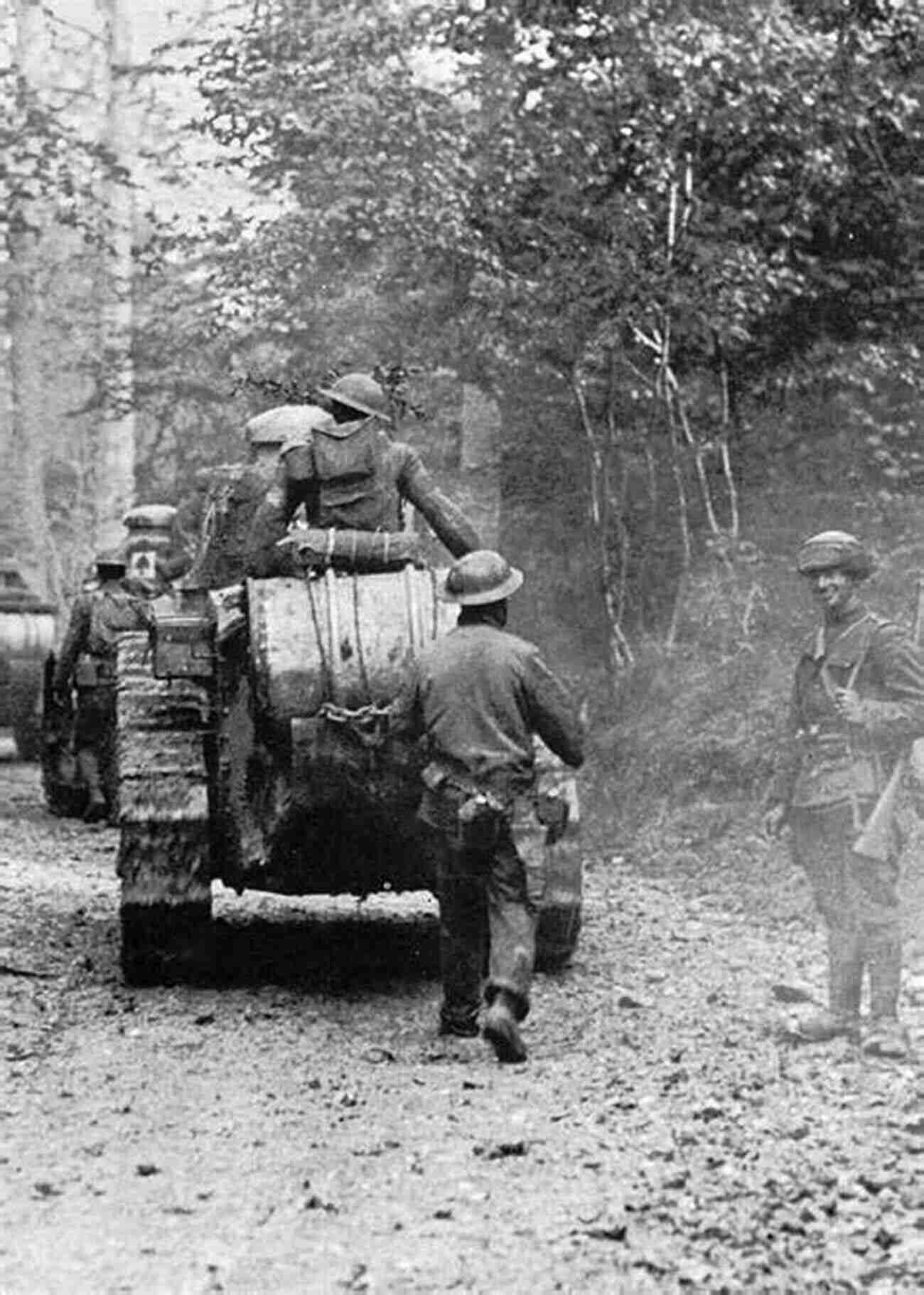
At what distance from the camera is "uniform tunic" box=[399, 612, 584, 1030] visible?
7625 millimetres

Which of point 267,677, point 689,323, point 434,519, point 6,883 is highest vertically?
point 689,323

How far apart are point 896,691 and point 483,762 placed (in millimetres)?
1494

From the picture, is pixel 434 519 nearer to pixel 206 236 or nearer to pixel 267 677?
pixel 267 677

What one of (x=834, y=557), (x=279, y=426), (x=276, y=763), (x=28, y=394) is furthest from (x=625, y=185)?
(x=28, y=394)

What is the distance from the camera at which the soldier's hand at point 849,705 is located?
24.8ft

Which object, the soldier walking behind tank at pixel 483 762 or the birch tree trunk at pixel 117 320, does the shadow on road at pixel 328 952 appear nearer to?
the soldier walking behind tank at pixel 483 762

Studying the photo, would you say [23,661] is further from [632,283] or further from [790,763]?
[790,763]

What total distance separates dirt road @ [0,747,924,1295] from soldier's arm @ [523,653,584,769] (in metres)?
1.09

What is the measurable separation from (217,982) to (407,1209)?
11.9 ft

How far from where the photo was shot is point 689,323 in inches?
565

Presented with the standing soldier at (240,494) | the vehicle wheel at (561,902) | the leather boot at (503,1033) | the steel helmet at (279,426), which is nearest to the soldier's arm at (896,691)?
the leather boot at (503,1033)

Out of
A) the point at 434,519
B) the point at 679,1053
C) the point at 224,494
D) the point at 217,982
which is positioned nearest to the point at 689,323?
the point at 224,494

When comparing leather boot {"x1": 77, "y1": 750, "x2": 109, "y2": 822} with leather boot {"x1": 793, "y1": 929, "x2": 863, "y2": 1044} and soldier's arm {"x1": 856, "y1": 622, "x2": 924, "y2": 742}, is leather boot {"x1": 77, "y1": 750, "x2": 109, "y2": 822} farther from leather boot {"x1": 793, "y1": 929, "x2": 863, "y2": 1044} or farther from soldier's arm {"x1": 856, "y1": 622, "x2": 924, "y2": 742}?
soldier's arm {"x1": 856, "y1": 622, "x2": 924, "y2": 742}

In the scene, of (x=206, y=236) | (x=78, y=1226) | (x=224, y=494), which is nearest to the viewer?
(x=78, y=1226)
